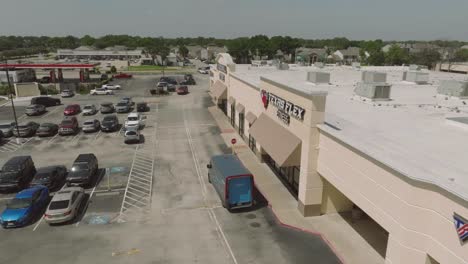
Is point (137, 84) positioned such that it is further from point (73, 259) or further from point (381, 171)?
point (381, 171)

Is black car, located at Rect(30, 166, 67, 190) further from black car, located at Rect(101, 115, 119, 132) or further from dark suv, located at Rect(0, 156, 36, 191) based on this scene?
black car, located at Rect(101, 115, 119, 132)

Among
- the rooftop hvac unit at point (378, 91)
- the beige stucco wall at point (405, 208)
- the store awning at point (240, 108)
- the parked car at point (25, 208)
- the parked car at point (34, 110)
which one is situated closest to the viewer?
the beige stucco wall at point (405, 208)


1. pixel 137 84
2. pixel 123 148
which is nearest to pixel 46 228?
pixel 123 148

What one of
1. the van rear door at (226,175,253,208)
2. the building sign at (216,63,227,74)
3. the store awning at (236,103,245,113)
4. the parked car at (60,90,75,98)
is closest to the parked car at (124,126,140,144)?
the store awning at (236,103,245,113)

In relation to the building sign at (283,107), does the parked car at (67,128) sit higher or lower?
lower

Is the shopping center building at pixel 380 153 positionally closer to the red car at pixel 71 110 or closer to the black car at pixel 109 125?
the black car at pixel 109 125

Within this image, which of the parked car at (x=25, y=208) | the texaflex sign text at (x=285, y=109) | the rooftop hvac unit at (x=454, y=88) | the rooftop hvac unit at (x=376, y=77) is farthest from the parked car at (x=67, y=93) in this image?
the rooftop hvac unit at (x=454, y=88)

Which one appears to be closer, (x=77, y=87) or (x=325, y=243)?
(x=325, y=243)
